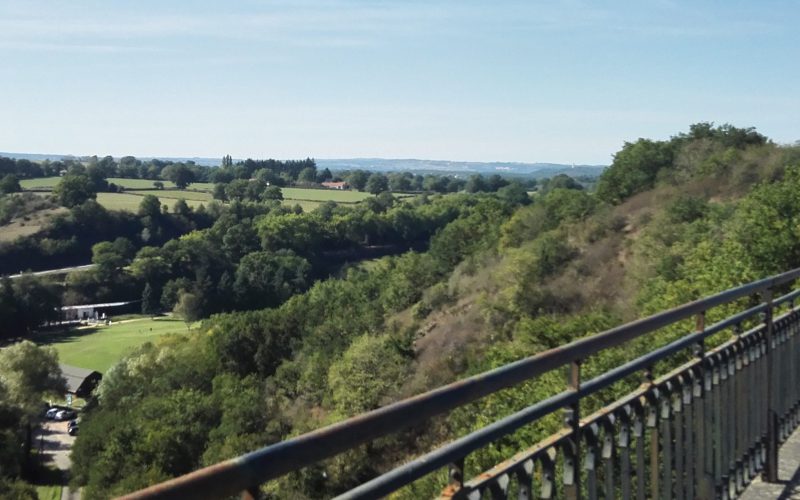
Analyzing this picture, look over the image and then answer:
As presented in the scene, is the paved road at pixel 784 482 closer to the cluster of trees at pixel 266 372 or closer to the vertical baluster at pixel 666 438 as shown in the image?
the vertical baluster at pixel 666 438

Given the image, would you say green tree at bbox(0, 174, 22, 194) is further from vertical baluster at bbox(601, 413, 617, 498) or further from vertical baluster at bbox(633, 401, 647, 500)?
vertical baluster at bbox(601, 413, 617, 498)

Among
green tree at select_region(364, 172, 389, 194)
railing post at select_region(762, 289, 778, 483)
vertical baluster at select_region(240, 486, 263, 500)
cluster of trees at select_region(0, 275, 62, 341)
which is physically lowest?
cluster of trees at select_region(0, 275, 62, 341)

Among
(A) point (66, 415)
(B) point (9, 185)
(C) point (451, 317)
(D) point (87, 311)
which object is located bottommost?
(A) point (66, 415)

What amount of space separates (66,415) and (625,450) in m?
68.9

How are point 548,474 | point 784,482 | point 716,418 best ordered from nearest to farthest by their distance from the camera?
point 548,474 → point 716,418 → point 784,482

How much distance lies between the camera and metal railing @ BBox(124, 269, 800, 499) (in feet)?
5.93

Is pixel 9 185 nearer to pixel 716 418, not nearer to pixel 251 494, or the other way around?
pixel 716 418

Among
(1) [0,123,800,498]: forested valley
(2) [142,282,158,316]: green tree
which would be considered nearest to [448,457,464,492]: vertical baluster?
(1) [0,123,800,498]: forested valley

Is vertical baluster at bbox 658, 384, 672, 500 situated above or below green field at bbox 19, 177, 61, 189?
above

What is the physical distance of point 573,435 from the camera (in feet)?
9.51

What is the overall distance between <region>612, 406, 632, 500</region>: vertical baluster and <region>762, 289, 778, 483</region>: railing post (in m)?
2.17

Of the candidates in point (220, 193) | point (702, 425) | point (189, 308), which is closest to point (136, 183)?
point (220, 193)

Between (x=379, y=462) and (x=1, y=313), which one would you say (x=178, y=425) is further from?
(x=1, y=313)

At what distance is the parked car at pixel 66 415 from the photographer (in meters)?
63.3
